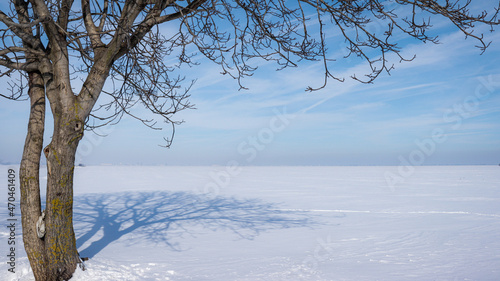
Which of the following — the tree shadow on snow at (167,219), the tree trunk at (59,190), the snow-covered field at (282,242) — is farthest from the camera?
the tree shadow on snow at (167,219)

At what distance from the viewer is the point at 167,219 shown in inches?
359

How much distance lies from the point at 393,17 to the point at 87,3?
4268 mm

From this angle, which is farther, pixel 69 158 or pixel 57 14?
pixel 57 14

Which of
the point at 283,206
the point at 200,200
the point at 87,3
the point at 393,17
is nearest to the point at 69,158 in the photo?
the point at 87,3

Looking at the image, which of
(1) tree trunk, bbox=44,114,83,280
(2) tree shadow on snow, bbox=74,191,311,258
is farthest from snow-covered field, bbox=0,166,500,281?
(1) tree trunk, bbox=44,114,83,280

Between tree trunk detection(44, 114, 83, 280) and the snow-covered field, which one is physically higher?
tree trunk detection(44, 114, 83, 280)

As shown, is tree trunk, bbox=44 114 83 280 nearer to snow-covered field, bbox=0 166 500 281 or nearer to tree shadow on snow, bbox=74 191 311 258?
snow-covered field, bbox=0 166 500 281

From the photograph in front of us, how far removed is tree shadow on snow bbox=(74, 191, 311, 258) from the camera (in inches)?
288

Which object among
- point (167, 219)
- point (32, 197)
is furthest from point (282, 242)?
point (32, 197)

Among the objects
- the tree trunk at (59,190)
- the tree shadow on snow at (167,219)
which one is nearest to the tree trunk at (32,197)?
the tree trunk at (59,190)

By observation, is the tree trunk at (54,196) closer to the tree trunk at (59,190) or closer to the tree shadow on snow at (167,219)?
the tree trunk at (59,190)

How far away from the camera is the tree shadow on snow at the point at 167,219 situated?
288 inches

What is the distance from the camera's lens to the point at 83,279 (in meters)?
4.57

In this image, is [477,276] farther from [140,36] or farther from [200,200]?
[200,200]
